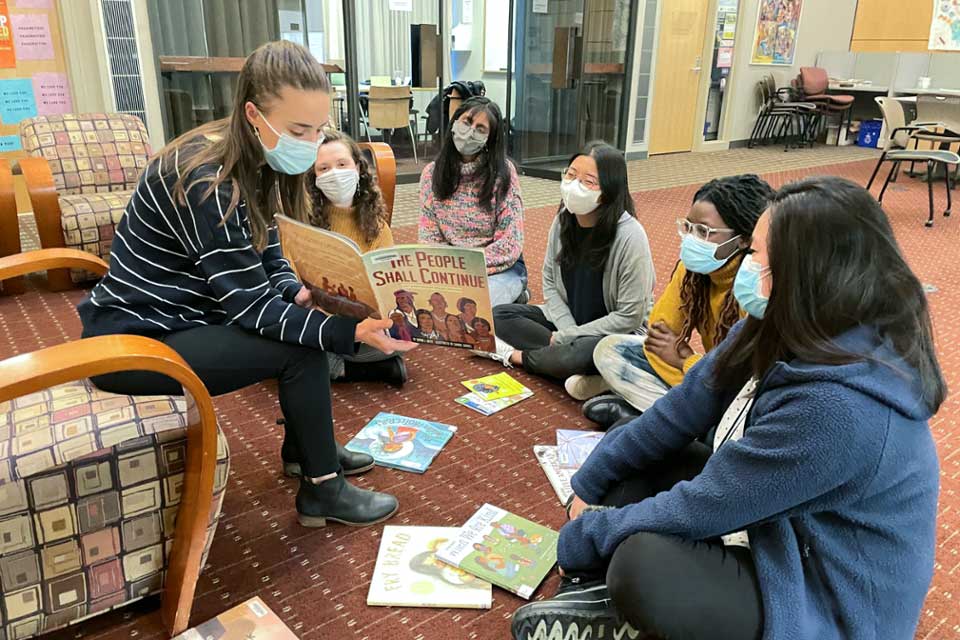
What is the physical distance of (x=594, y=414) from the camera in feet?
7.38

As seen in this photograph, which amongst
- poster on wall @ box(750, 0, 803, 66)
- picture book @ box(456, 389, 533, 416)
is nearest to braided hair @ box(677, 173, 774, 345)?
picture book @ box(456, 389, 533, 416)

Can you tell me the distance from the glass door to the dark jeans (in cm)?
411

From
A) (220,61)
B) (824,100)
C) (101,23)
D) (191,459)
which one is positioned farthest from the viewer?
(824,100)

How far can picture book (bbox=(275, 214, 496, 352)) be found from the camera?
5.12 ft

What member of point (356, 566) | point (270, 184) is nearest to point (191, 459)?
point (356, 566)

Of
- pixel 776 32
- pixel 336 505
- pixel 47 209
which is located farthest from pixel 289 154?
pixel 776 32

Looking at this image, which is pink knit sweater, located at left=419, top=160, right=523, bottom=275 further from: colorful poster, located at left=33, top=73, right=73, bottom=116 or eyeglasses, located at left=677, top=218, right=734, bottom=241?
colorful poster, located at left=33, top=73, right=73, bottom=116

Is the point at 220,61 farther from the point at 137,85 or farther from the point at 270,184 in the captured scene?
the point at 270,184

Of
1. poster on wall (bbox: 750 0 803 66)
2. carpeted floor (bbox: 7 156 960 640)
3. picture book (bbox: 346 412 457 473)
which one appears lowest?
carpeted floor (bbox: 7 156 960 640)

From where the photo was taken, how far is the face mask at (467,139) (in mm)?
2771

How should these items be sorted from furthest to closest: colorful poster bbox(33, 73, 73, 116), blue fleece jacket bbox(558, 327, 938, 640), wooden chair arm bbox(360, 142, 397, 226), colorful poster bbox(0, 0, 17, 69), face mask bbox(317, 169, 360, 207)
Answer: colorful poster bbox(33, 73, 73, 116) < colorful poster bbox(0, 0, 17, 69) < wooden chair arm bbox(360, 142, 397, 226) < face mask bbox(317, 169, 360, 207) < blue fleece jacket bbox(558, 327, 938, 640)

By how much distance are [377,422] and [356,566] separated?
0.66 meters

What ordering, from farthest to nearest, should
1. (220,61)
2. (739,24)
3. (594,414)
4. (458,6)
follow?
(739,24) → (458,6) → (220,61) → (594,414)

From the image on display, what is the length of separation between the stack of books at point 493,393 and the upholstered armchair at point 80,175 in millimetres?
2077
